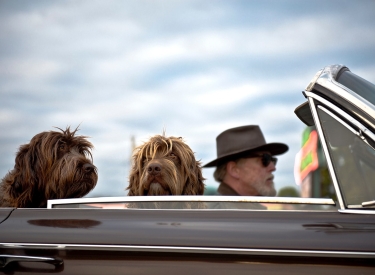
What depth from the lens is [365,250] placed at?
1964 millimetres

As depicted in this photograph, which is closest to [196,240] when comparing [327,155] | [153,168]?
[327,155]

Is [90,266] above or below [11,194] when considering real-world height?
below

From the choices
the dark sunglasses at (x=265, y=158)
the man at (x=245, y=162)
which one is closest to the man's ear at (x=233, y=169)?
the man at (x=245, y=162)

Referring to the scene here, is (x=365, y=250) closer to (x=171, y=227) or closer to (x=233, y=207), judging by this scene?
(x=233, y=207)

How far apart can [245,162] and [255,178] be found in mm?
207

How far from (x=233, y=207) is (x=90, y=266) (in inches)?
27.4

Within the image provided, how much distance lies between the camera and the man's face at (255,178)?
199 inches

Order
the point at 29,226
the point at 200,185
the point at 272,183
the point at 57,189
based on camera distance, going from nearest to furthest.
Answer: the point at 29,226 → the point at 57,189 → the point at 200,185 → the point at 272,183

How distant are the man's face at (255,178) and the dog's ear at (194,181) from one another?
0.85 metres

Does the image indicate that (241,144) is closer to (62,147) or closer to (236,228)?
(62,147)

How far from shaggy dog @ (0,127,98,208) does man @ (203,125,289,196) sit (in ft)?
6.70

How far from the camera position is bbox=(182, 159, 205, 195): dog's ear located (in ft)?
13.4

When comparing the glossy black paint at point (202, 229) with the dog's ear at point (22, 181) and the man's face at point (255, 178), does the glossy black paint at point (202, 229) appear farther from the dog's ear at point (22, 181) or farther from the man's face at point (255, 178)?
the man's face at point (255, 178)

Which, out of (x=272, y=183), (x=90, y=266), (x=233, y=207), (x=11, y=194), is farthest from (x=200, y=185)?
(x=90, y=266)
